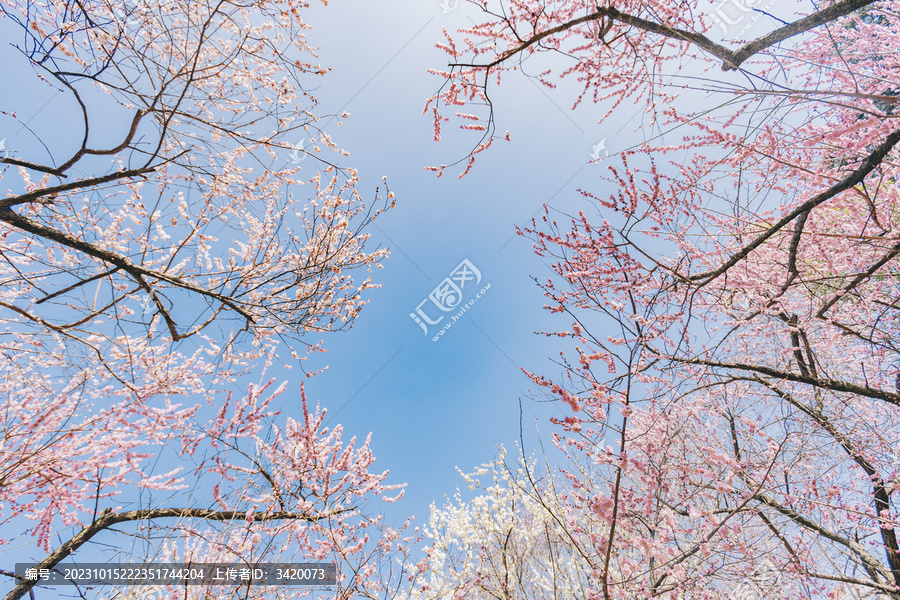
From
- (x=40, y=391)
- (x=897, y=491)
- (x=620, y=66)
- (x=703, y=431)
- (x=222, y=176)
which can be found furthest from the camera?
(x=703, y=431)

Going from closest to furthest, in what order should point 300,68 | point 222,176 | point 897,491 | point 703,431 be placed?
point 300,68
point 222,176
point 897,491
point 703,431

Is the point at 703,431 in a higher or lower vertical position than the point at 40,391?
lower

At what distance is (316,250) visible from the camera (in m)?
4.05

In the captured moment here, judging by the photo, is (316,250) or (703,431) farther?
(703,431)

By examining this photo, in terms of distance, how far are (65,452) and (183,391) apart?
4.27 feet

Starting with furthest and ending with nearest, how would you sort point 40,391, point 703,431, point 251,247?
point 703,431
point 251,247
point 40,391

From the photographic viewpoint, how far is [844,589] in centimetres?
423

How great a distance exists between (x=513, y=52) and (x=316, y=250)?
282 centimetres

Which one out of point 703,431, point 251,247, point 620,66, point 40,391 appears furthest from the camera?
point 703,431

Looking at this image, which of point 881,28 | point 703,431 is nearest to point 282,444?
point 703,431

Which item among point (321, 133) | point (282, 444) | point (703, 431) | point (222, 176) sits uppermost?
point (321, 133)

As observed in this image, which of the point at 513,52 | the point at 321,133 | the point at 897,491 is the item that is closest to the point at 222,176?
the point at 321,133

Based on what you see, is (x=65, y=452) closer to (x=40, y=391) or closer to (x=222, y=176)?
(x=40, y=391)

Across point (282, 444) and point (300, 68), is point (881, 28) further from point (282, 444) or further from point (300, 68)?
point (282, 444)
